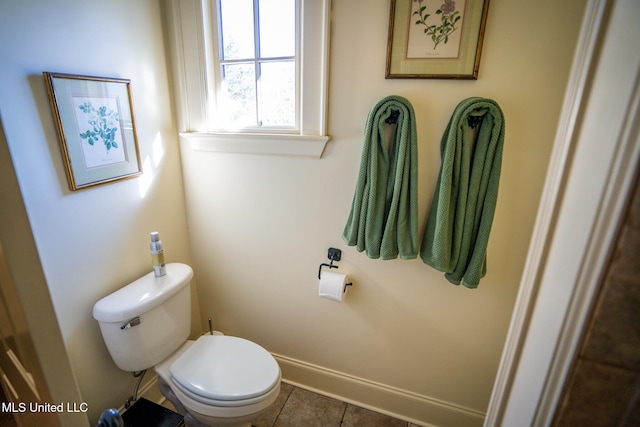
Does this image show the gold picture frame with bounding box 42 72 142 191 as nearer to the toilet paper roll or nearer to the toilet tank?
the toilet tank

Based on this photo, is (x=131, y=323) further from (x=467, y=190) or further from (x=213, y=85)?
(x=467, y=190)

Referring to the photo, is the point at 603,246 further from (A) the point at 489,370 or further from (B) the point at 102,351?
(B) the point at 102,351

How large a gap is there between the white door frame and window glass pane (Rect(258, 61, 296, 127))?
1.25 meters

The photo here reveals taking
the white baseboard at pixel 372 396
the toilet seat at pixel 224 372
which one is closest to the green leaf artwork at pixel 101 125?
the toilet seat at pixel 224 372

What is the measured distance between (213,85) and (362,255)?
3.72ft

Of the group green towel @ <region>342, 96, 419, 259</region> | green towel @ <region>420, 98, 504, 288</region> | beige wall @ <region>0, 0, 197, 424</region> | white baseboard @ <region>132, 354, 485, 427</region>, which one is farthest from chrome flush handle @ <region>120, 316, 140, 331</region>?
green towel @ <region>420, 98, 504, 288</region>

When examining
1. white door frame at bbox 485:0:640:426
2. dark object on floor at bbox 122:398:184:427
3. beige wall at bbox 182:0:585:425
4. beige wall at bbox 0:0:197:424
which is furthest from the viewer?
dark object on floor at bbox 122:398:184:427

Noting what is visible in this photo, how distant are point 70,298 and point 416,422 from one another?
174 centimetres

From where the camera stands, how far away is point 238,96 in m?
1.55

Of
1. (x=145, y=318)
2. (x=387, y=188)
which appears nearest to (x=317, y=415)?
(x=145, y=318)

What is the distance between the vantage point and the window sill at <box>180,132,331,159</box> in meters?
1.37

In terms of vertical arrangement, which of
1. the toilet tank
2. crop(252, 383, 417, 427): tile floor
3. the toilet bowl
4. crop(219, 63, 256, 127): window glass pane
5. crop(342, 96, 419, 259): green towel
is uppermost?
crop(219, 63, 256, 127): window glass pane

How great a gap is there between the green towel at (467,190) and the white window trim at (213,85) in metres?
Result: 0.53

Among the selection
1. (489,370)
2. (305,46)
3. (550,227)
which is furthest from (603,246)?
(489,370)
